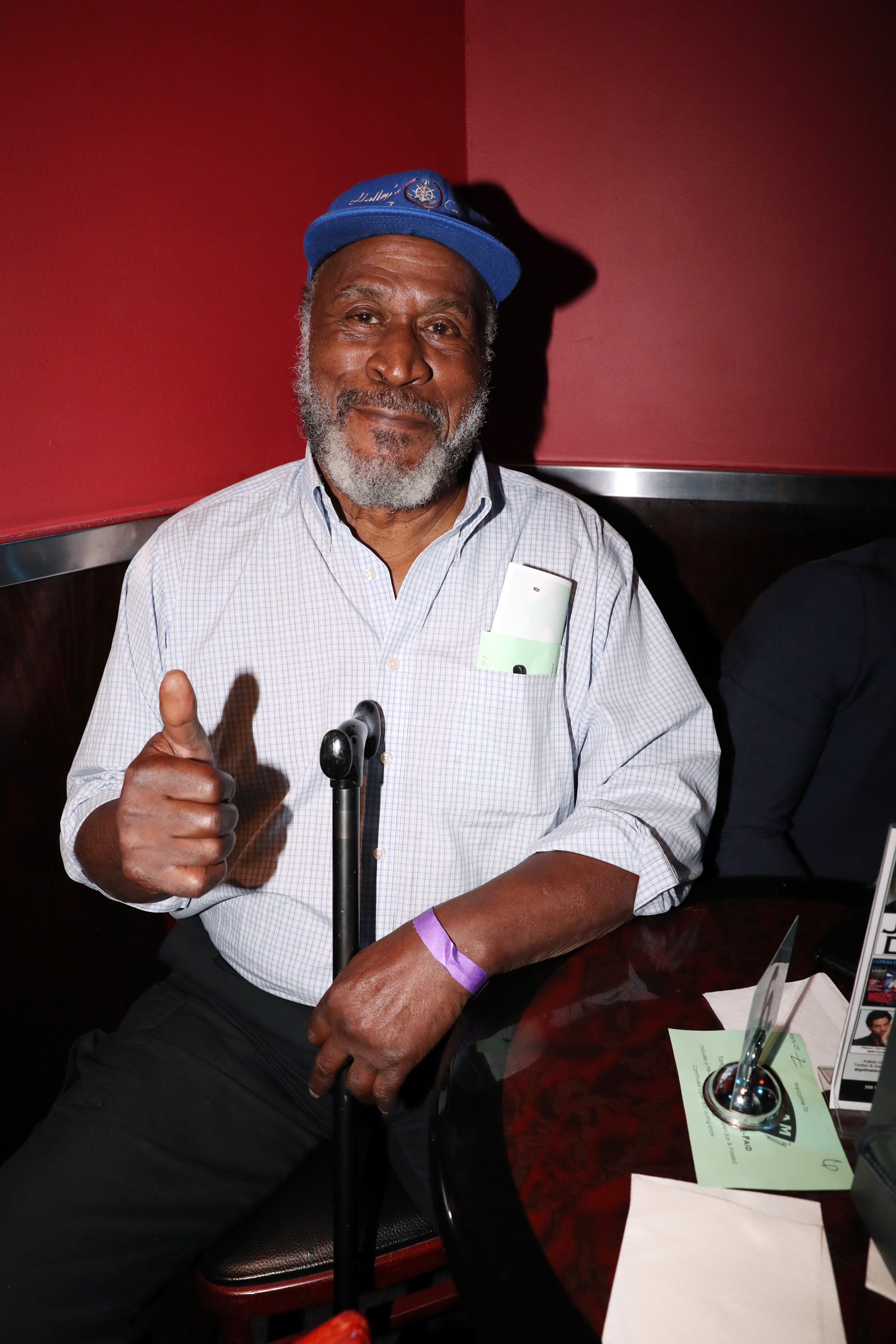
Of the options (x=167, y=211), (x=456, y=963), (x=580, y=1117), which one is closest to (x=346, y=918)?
(x=456, y=963)

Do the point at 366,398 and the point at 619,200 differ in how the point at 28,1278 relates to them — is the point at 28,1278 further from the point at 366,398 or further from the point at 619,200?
the point at 619,200

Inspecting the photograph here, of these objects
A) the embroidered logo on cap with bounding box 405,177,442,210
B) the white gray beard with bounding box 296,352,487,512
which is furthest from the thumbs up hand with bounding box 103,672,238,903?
the embroidered logo on cap with bounding box 405,177,442,210

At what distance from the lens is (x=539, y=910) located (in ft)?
3.80

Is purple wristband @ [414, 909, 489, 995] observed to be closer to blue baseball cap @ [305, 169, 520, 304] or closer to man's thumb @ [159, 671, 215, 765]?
man's thumb @ [159, 671, 215, 765]

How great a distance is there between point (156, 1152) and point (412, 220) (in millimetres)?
1551

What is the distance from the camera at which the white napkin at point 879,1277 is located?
2.25ft

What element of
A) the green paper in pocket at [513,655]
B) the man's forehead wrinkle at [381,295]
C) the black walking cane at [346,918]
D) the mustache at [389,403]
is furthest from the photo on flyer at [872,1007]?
the man's forehead wrinkle at [381,295]

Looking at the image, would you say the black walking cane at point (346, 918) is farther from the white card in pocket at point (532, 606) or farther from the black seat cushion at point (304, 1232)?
the white card in pocket at point (532, 606)

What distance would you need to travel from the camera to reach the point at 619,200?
2.26 m

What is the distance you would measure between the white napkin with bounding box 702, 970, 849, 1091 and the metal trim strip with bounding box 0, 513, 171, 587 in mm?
1274

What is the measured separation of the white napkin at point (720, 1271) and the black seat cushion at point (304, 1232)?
525mm

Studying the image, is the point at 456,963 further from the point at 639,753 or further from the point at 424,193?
the point at 424,193

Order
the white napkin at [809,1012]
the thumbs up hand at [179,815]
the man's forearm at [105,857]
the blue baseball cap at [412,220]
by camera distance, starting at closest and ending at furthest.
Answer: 1. the white napkin at [809,1012]
2. the thumbs up hand at [179,815]
3. the man's forearm at [105,857]
4. the blue baseball cap at [412,220]

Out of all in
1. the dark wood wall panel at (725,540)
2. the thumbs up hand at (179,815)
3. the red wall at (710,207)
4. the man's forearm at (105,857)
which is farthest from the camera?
the dark wood wall panel at (725,540)
